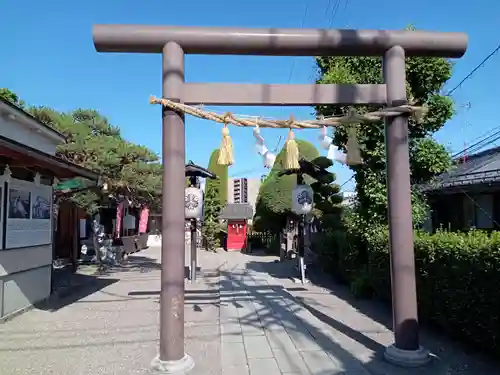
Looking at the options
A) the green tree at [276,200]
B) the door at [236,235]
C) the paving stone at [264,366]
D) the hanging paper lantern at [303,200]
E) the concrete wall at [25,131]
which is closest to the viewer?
the paving stone at [264,366]

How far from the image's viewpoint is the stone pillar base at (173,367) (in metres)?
4.55

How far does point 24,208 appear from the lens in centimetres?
814

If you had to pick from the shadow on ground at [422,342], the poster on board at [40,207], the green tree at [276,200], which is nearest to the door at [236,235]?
the green tree at [276,200]

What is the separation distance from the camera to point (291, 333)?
6355 mm

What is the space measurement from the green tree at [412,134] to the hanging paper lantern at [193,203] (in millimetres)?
4742

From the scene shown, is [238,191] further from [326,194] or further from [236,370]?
[236,370]

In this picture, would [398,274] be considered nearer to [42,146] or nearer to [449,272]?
[449,272]

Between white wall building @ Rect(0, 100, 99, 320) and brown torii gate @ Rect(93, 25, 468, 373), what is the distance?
2802 millimetres

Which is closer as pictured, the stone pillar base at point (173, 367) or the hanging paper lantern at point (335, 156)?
the stone pillar base at point (173, 367)

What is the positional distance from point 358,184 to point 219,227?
20.5 meters

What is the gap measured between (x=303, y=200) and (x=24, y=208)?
23.9 feet

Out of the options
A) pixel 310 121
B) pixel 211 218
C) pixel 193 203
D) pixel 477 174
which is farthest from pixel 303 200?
pixel 211 218

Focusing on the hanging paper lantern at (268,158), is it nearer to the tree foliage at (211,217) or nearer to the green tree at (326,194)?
the green tree at (326,194)

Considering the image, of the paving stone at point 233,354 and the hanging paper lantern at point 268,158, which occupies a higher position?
the hanging paper lantern at point 268,158
